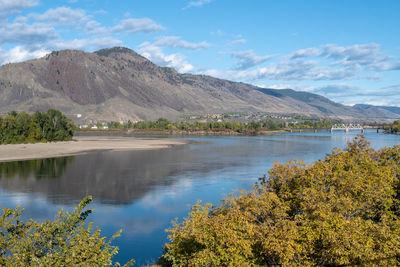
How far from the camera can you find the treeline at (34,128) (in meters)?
117

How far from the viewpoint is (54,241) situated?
551 inches

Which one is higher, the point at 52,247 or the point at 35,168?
the point at 52,247

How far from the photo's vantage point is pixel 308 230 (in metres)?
18.0

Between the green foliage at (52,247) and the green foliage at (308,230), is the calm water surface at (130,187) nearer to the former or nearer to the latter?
the green foliage at (308,230)

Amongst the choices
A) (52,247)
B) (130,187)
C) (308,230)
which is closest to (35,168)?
(130,187)

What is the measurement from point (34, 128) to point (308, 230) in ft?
413

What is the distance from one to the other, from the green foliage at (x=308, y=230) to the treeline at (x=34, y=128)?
Answer: 11279cm

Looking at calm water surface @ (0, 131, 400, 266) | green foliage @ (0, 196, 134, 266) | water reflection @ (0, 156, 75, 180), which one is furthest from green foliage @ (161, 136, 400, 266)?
water reflection @ (0, 156, 75, 180)

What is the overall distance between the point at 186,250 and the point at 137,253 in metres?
11.0

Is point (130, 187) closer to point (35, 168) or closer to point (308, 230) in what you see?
point (35, 168)

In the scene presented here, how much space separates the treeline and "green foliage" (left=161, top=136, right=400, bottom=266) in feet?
370

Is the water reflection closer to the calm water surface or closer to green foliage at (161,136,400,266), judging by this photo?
the calm water surface

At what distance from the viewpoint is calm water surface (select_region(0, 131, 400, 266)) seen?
117 feet

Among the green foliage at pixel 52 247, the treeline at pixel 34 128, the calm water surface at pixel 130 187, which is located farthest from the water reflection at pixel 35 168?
the green foliage at pixel 52 247
